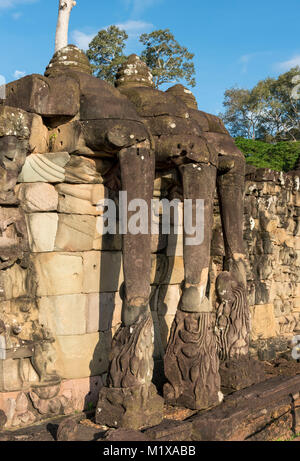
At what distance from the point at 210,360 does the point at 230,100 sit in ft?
112

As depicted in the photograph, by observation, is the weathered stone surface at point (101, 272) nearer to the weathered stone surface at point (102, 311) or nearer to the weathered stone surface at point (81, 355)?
the weathered stone surface at point (102, 311)

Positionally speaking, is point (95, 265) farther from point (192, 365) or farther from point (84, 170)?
point (192, 365)

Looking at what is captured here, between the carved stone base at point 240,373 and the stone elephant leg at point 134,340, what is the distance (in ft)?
4.01

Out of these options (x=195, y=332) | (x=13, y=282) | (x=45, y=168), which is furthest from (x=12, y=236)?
(x=195, y=332)

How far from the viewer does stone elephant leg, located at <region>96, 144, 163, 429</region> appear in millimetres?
3801

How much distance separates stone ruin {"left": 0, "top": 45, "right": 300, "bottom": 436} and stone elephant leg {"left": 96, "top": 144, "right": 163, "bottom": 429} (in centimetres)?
1

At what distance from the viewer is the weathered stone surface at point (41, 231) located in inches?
171

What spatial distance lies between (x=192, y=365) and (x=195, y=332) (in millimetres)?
301

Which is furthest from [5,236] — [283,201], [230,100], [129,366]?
[230,100]

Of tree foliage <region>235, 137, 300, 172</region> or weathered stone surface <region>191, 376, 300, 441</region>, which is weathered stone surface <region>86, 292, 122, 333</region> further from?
tree foliage <region>235, 137, 300, 172</region>

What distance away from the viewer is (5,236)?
4.10 metres

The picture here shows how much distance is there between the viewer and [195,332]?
4.51 meters

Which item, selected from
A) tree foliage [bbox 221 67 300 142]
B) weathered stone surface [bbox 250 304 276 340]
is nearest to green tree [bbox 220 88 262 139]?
tree foliage [bbox 221 67 300 142]

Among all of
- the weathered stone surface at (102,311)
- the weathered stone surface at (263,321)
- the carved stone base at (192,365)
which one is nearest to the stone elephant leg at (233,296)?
the carved stone base at (192,365)
